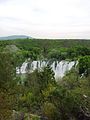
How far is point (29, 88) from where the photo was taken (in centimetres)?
4066

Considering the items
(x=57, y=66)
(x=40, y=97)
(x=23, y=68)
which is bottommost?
(x=23, y=68)

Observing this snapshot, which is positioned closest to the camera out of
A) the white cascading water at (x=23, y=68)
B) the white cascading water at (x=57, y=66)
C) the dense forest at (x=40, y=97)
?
the dense forest at (x=40, y=97)

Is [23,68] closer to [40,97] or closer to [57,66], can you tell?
[57,66]

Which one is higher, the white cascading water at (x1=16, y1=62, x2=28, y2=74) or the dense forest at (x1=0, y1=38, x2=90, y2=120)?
the dense forest at (x1=0, y1=38, x2=90, y2=120)

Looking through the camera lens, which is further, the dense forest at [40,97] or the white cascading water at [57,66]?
the white cascading water at [57,66]

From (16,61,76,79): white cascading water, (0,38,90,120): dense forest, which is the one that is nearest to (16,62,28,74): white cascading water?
(16,61,76,79): white cascading water

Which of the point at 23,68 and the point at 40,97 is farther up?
the point at 40,97

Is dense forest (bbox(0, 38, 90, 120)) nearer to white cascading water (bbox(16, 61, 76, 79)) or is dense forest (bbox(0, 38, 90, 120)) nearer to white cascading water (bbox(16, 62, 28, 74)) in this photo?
white cascading water (bbox(16, 61, 76, 79))

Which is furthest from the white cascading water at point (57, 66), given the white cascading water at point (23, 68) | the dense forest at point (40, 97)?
the dense forest at point (40, 97)

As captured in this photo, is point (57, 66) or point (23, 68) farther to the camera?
point (23, 68)

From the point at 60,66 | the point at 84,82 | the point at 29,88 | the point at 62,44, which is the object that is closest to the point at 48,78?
the point at 29,88

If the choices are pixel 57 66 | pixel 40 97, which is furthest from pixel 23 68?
pixel 40 97

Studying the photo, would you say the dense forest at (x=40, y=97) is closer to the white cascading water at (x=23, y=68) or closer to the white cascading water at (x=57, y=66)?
the white cascading water at (x=57, y=66)

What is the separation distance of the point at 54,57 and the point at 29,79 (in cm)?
4134
